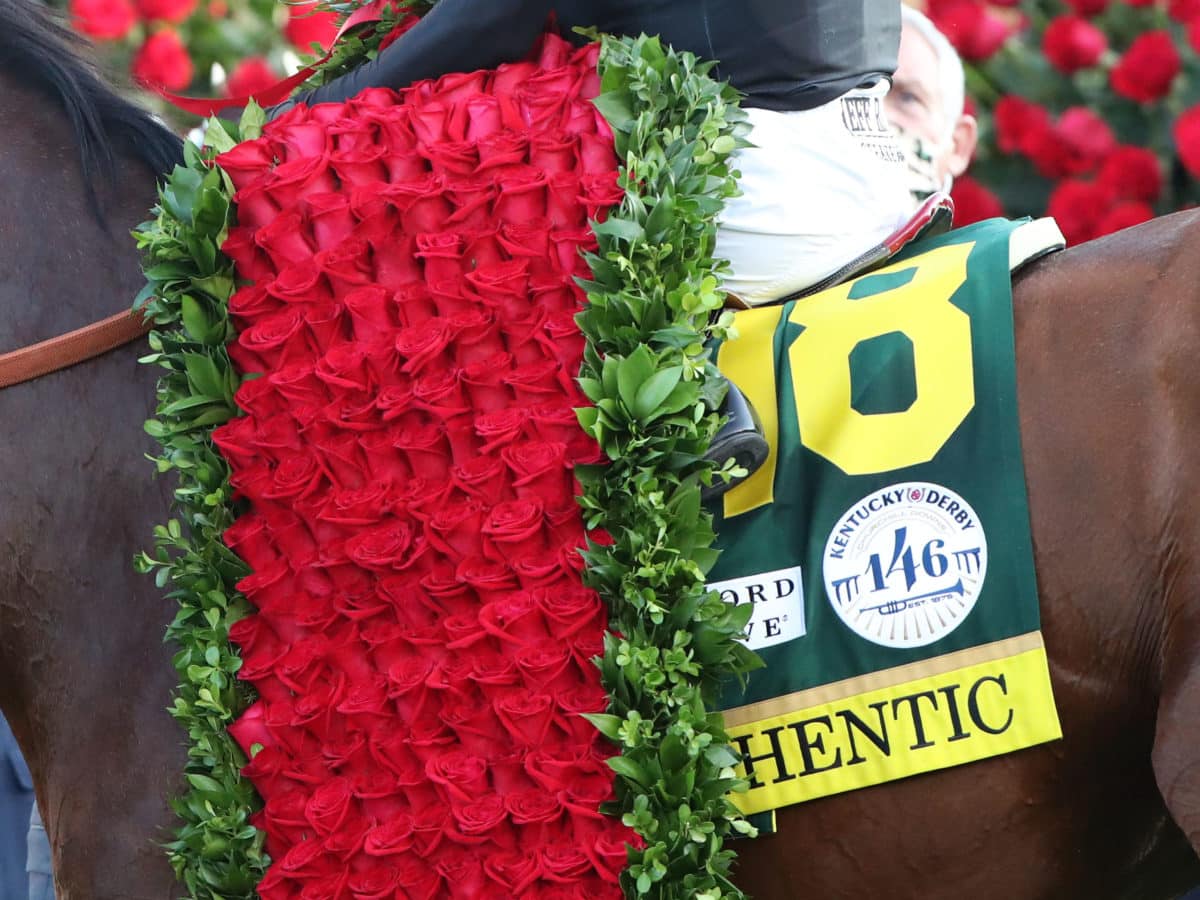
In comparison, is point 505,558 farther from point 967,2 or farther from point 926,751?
point 967,2

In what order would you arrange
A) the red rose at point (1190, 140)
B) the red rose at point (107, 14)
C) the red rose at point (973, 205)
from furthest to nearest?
1. the red rose at point (107, 14)
2. the red rose at point (973, 205)
3. the red rose at point (1190, 140)

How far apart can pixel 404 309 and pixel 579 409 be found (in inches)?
14.1


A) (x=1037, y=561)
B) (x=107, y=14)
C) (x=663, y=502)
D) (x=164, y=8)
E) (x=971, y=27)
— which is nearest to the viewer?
(x=1037, y=561)

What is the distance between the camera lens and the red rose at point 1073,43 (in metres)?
4.90

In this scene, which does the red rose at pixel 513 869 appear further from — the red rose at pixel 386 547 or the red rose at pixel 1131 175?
the red rose at pixel 1131 175

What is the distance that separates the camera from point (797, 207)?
7.97ft

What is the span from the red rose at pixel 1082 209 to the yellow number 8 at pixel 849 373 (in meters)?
2.44

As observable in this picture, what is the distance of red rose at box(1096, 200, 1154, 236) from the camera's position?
446 cm

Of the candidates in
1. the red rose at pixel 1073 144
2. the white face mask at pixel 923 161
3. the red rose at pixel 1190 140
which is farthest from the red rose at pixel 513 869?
the red rose at pixel 1073 144

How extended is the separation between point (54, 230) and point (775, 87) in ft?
4.16

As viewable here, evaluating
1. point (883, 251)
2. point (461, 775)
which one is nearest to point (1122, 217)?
point (883, 251)

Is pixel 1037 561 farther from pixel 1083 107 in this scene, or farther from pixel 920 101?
pixel 1083 107

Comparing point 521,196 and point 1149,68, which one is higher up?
point 1149,68

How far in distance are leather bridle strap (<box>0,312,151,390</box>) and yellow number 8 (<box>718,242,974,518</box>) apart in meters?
1.03
